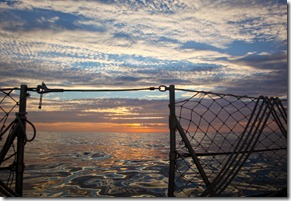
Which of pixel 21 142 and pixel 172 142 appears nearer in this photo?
pixel 21 142

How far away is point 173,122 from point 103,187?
28.1 ft

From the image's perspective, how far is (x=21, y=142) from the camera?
326 centimetres

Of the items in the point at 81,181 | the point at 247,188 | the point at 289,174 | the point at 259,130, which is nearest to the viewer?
the point at 259,130

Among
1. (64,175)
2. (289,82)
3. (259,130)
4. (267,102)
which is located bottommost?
(64,175)

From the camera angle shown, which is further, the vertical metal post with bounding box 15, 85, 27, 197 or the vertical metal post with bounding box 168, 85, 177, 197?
the vertical metal post with bounding box 168, 85, 177, 197

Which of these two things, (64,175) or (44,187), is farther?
(64,175)

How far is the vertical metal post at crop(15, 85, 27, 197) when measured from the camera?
127 inches

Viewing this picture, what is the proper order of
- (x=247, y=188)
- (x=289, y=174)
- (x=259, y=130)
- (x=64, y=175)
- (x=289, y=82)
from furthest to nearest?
(x=64, y=175) < (x=247, y=188) < (x=289, y=82) < (x=289, y=174) < (x=259, y=130)

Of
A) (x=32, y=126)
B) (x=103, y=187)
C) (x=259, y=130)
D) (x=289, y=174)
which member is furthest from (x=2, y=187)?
(x=103, y=187)

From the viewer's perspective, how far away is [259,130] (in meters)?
3.94

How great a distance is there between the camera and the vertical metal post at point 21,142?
3.23 meters

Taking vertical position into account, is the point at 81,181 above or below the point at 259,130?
below

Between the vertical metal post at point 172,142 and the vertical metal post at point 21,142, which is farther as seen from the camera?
the vertical metal post at point 172,142

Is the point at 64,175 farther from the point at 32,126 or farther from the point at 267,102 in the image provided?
the point at 267,102
